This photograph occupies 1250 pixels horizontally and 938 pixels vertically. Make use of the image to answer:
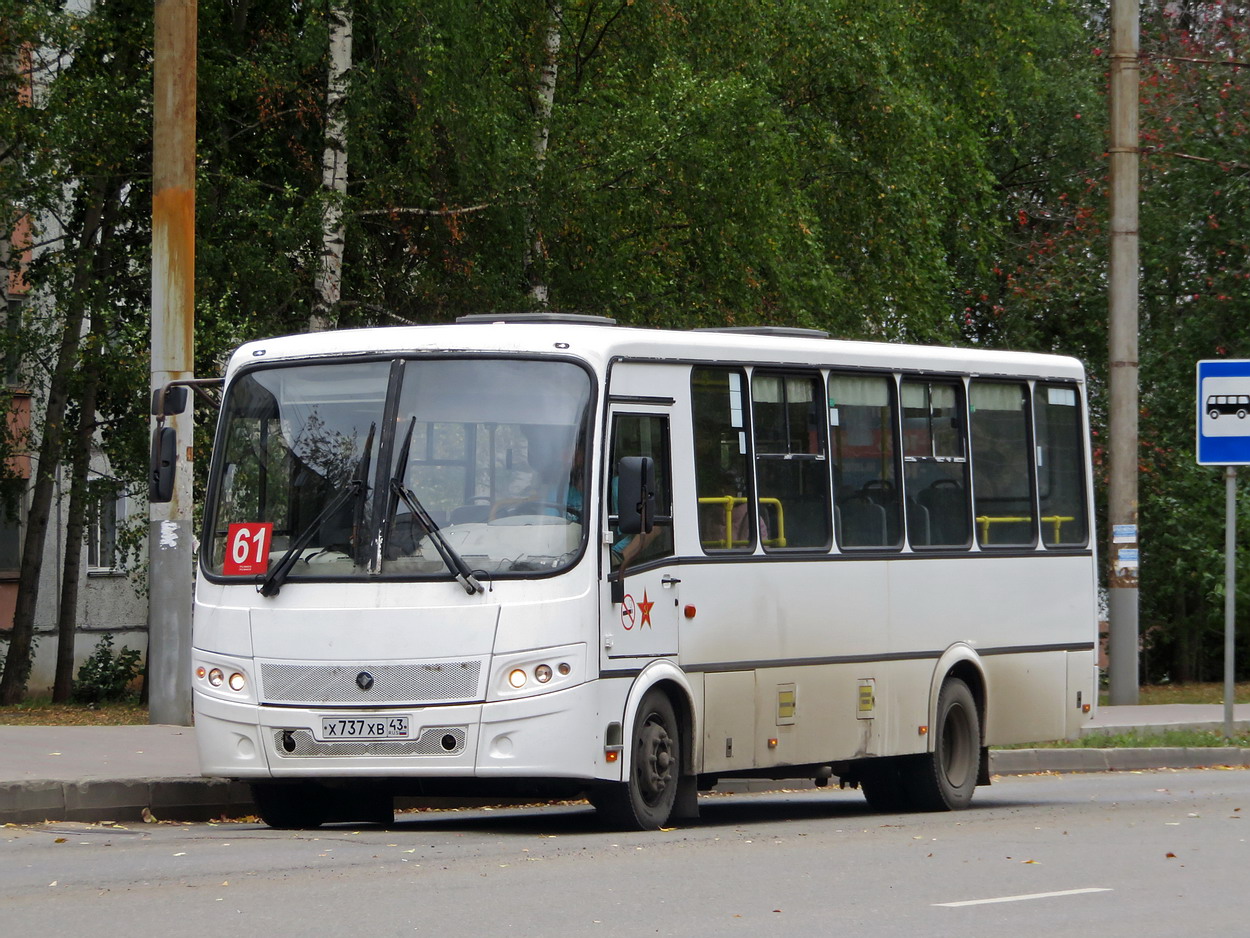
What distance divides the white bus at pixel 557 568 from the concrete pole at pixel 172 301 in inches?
236

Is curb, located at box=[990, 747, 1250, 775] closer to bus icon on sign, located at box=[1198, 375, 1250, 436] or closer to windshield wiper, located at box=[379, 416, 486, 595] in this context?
bus icon on sign, located at box=[1198, 375, 1250, 436]

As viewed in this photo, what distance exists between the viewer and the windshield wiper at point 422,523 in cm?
1207

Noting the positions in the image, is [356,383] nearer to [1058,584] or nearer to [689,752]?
[689,752]

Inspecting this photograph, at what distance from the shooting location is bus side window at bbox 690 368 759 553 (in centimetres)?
1346

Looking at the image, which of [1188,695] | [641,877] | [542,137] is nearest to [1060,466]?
[641,877]

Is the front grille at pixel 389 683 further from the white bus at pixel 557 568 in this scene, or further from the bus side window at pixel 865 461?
the bus side window at pixel 865 461

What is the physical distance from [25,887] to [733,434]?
5.69 meters

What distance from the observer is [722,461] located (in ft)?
44.8

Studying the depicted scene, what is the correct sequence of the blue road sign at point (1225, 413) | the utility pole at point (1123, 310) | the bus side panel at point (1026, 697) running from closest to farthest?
the bus side panel at point (1026, 697) → the blue road sign at point (1225, 413) → the utility pole at point (1123, 310)

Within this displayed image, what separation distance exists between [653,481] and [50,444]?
18664mm

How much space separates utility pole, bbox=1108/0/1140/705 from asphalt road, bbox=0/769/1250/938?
9.92 metres

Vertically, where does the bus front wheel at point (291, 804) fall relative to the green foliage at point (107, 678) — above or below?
above

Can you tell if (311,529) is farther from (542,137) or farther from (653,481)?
(542,137)

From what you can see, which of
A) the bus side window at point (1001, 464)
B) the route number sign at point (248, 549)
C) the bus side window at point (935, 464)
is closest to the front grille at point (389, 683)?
the route number sign at point (248, 549)
